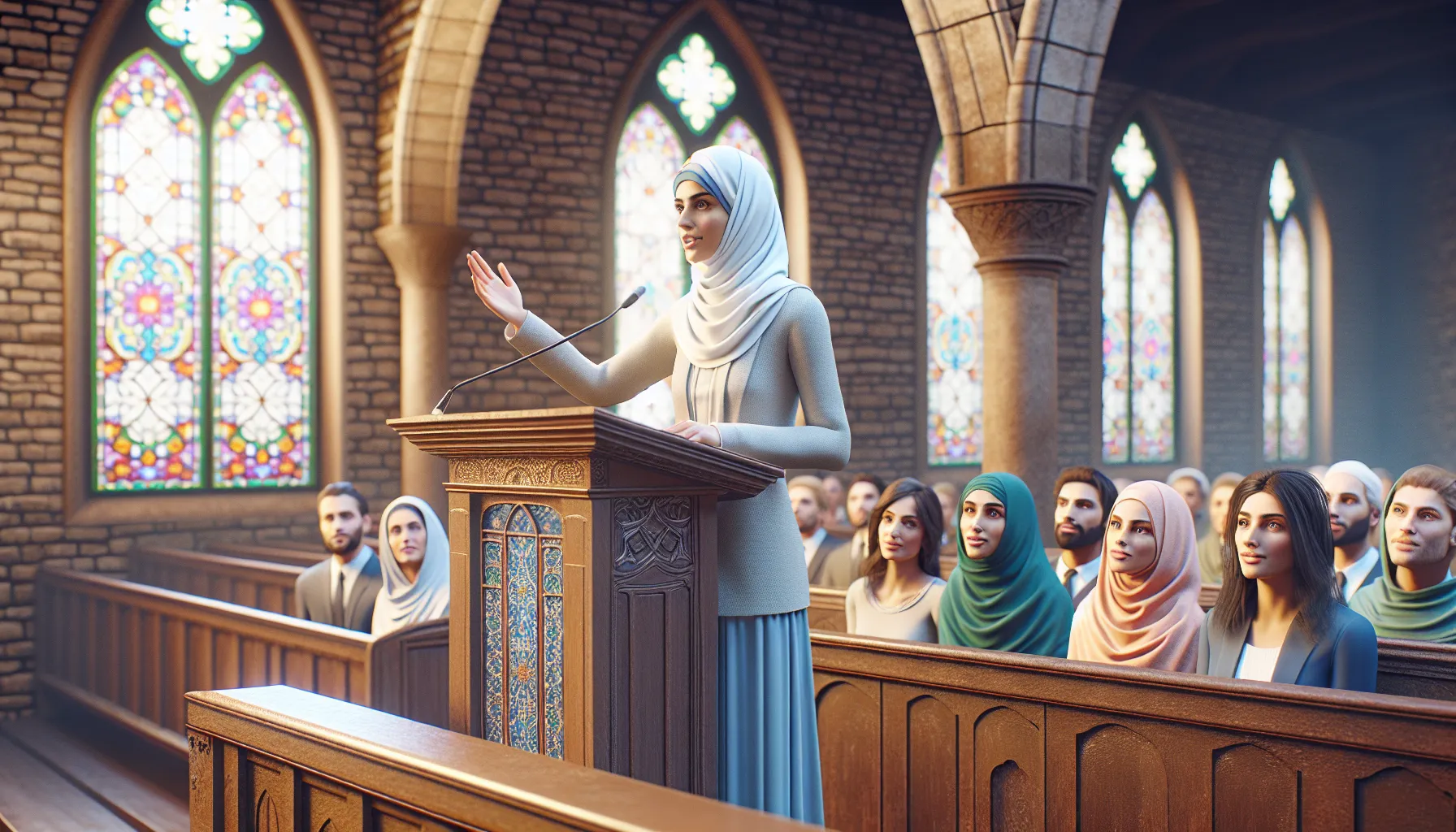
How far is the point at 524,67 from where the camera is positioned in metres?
8.89

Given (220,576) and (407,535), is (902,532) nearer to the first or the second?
(407,535)

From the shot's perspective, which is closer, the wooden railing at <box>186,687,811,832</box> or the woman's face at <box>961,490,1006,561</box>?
the wooden railing at <box>186,687,811,832</box>

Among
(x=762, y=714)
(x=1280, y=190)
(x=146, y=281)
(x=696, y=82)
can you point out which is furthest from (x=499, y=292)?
(x=1280, y=190)

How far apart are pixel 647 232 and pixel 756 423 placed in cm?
752

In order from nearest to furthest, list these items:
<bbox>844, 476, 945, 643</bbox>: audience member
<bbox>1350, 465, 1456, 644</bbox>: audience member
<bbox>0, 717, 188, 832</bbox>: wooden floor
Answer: <bbox>1350, 465, 1456, 644</bbox>: audience member, <bbox>844, 476, 945, 643</bbox>: audience member, <bbox>0, 717, 188, 832</bbox>: wooden floor

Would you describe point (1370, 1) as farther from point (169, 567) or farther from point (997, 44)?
point (169, 567)

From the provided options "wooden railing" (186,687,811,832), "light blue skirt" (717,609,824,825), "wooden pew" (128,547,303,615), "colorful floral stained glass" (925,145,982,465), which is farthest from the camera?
"colorful floral stained glass" (925,145,982,465)

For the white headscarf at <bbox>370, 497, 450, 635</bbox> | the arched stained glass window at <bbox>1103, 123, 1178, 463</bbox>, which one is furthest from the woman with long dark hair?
the arched stained glass window at <bbox>1103, 123, 1178, 463</bbox>

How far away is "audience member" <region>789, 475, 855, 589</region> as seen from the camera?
20.8 feet

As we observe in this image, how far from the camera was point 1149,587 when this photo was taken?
10.4 feet

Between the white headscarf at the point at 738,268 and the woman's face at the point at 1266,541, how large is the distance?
1.27m

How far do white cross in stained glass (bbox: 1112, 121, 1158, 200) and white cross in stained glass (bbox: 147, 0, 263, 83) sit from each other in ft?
24.9

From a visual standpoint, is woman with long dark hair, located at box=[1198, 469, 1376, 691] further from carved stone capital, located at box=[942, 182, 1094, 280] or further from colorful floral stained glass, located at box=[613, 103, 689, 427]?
colorful floral stained glass, located at box=[613, 103, 689, 427]

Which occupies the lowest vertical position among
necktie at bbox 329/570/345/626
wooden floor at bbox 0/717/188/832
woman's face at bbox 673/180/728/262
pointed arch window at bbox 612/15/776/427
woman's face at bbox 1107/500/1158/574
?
wooden floor at bbox 0/717/188/832
